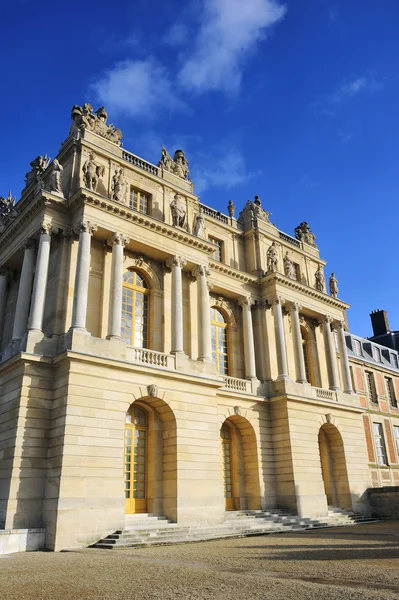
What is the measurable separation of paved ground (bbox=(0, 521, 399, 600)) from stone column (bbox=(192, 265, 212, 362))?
9.26 meters

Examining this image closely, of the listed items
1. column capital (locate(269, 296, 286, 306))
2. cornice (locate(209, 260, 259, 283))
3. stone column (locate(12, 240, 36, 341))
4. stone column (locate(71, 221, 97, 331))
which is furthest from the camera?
column capital (locate(269, 296, 286, 306))

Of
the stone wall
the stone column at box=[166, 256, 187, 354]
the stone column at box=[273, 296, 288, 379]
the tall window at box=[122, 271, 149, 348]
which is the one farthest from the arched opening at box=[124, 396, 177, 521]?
the stone wall

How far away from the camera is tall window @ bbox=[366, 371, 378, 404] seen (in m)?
36.8

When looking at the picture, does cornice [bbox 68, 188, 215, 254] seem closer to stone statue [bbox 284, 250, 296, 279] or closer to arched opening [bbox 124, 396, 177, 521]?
stone statue [bbox 284, 250, 296, 279]

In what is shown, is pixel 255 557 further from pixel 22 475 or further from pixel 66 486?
pixel 22 475

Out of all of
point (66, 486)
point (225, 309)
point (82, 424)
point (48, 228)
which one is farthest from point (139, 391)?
point (225, 309)

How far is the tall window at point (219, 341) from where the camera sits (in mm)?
25047

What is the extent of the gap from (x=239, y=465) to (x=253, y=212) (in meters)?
14.6

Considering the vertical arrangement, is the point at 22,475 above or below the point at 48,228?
below

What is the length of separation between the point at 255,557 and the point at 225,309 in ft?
53.5

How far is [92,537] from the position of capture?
1505cm

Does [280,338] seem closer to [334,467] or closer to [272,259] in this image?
[272,259]

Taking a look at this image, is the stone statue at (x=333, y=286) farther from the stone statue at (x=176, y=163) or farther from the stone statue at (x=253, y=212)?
the stone statue at (x=176, y=163)

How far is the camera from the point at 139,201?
A: 23.1 metres
